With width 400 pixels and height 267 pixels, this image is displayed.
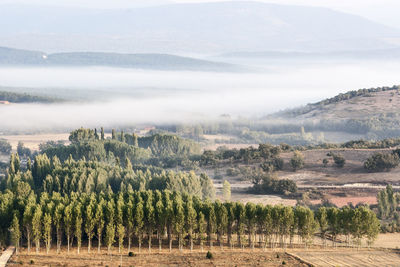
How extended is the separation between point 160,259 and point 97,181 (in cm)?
3337

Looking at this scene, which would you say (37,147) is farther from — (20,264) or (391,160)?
(20,264)

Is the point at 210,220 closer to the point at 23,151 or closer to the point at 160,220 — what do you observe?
the point at 160,220

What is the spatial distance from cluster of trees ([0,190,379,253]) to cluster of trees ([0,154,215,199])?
1997 centimetres

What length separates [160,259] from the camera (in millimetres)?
74250

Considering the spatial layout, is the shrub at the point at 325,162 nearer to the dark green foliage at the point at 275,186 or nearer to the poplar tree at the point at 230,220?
the dark green foliage at the point at 275,186

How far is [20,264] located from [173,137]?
97170mm

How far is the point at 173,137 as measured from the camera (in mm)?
167625

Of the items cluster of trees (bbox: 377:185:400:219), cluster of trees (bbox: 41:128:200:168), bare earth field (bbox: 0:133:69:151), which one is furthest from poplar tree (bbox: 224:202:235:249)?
bare earth field (bbox: 0:133:69:151)

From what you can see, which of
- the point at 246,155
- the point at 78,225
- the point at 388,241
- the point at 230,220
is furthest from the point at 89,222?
the point at 246,155

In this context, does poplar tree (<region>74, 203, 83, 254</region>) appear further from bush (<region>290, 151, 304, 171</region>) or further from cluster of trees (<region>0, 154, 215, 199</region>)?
bush (<region>290, 151, 304, 171</region>)

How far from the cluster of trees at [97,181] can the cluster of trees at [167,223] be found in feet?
65.5

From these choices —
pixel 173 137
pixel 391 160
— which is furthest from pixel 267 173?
pixel 173 137

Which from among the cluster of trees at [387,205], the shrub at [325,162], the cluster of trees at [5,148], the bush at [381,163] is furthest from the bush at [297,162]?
the cluster of trees at [5,148]

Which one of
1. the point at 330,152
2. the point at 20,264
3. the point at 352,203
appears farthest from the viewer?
the point at 330,152
